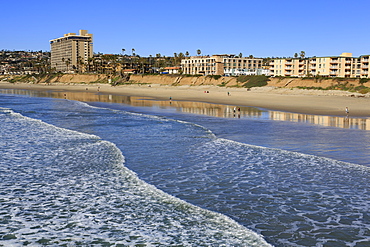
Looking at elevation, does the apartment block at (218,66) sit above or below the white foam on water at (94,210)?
above

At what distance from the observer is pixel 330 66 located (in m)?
119

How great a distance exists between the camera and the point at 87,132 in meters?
24.1

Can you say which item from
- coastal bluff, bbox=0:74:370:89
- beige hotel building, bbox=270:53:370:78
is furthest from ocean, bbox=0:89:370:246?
beige hotel building, bbox=270:53:370:78

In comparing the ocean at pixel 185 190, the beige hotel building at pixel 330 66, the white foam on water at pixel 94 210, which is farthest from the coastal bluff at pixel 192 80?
the white foam on water at pixel 94 210

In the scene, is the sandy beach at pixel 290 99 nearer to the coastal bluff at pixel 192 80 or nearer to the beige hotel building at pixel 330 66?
the coastal bluff at pixel 192 80

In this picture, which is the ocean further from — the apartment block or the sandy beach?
the apartment block

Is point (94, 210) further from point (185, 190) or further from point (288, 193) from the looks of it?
point (288, 193)

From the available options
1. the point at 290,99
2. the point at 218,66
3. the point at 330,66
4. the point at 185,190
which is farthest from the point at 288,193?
the point at 218,66

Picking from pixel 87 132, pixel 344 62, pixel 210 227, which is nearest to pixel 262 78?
pixel 344 62

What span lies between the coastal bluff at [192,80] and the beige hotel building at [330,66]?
3401 centimetres

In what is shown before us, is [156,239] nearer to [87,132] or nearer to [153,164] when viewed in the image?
[153,164]

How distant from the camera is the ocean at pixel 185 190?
8266 millimetres

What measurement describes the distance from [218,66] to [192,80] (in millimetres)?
51291

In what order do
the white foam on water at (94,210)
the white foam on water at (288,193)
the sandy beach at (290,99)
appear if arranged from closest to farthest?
the white foam on water at (94,210) → the white foam on water at (288,193) → the sandy beach at (290,99)
